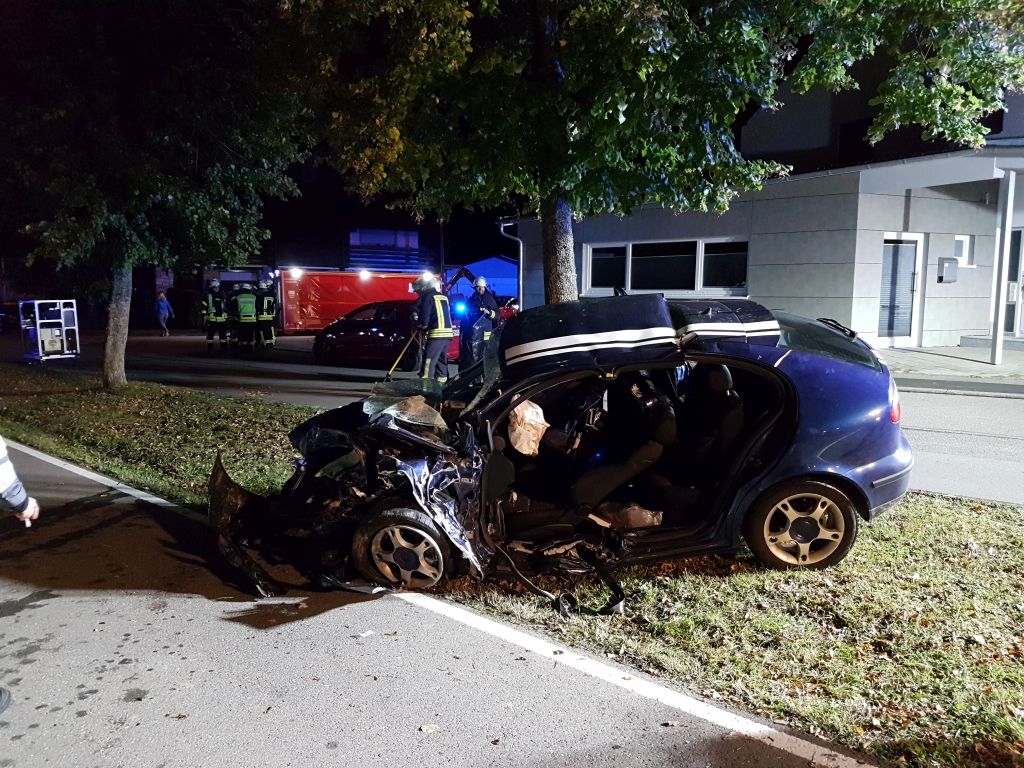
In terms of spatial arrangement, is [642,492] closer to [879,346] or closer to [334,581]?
[334,581]

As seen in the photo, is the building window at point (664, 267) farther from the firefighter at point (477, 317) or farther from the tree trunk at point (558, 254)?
the tree trunk at point (558, 254)

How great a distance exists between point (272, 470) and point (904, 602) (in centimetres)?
541

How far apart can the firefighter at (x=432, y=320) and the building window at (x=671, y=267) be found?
22.2ft

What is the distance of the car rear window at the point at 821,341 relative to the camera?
4.72m

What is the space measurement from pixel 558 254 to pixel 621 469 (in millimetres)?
4244

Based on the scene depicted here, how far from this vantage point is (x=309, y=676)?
371cm

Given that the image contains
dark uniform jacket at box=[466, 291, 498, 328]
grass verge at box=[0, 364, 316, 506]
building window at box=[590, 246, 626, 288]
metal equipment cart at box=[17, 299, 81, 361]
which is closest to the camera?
grass verge at box=[0, 364, 316, 506]

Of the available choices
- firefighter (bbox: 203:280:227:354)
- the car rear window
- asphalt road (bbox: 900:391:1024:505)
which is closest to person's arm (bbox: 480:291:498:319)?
asphalt road (bbox: 900:391:1024:505)

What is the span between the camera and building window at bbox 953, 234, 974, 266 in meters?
17.8

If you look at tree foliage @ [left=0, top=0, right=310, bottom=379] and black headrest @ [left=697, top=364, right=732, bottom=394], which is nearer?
black headrest @ [left=697, top=364, right=732, bottom=394]

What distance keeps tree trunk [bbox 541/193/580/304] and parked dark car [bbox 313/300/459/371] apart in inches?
310

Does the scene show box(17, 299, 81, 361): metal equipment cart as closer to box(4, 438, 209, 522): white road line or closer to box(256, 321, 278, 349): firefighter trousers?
box(256, 321, 278, 349): firefighter trousers

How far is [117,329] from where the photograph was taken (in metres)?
12.8

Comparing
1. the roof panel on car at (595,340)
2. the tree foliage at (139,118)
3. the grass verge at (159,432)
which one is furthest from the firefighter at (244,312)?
the roof panel on car at (595,340)
